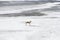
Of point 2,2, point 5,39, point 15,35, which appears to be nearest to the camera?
point 5,39

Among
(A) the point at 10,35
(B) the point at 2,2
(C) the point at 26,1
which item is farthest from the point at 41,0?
(A) the point at 10,35

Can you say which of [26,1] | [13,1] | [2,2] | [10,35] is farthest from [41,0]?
[10,35]

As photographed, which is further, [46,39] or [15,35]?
[15,35]

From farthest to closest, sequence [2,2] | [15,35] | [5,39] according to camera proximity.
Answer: [2,2]
[15,35]
[5,39]

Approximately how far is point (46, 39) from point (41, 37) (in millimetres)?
270

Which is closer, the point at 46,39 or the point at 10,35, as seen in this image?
the point at 46,39

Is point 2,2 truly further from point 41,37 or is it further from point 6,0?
point 41,37

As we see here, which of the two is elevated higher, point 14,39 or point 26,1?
point 14,39

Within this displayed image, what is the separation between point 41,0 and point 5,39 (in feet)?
60.8

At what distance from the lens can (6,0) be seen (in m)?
22.1

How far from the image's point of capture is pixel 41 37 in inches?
197

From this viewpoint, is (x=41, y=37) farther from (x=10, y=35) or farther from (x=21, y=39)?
(x=10, y=35)

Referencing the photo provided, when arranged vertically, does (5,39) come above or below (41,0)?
above

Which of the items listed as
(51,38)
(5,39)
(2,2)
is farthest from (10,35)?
(2,2)
